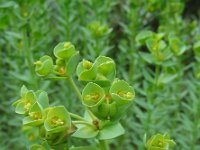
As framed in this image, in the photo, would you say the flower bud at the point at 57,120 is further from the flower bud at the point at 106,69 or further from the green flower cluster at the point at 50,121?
the flower bud at the point at 106,69

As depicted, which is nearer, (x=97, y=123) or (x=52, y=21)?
(x=97, y=123)

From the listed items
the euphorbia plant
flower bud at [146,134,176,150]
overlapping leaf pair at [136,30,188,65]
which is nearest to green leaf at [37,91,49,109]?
the euphorbia plant

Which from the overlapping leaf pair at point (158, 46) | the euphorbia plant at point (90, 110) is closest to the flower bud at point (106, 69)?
the euphorbia plant at point (90, 110)

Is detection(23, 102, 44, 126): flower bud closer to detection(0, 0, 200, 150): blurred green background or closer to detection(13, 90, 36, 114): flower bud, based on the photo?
detection(13, 90, 36, 114): flower bud

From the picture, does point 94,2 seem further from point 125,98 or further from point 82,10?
point 125,98

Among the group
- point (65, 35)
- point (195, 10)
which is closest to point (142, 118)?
point (65, 35)

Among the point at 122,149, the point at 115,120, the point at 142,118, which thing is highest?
the point at 115,120
